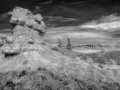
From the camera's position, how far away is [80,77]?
3300 inches

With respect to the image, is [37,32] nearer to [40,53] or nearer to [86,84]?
[40,53]

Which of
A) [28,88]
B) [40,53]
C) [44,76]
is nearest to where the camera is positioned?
[28,88]

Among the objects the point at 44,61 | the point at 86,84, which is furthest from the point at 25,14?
the point at 86,84

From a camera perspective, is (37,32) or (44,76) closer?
(44,76)

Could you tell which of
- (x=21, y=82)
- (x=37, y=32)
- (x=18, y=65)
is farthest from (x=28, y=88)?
(x=37, y=32)

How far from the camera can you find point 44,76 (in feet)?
247

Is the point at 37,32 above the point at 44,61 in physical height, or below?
Result: above

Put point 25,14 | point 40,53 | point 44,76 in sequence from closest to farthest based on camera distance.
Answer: point 44,76 < point 40,53 < point 25,14

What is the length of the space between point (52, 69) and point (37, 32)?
27023 millimetres

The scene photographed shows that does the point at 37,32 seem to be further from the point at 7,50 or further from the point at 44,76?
the point at 44,76

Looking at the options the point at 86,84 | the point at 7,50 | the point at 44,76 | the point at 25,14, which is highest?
the point at 25,14

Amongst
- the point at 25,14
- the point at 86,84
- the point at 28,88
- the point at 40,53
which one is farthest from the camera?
the point at 25,14

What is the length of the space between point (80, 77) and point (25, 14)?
38348 mm

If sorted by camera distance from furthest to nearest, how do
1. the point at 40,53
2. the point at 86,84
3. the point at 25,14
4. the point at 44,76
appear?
the point at 25,14, the point at 40,53, the point at 86,84, the point at 44,76
